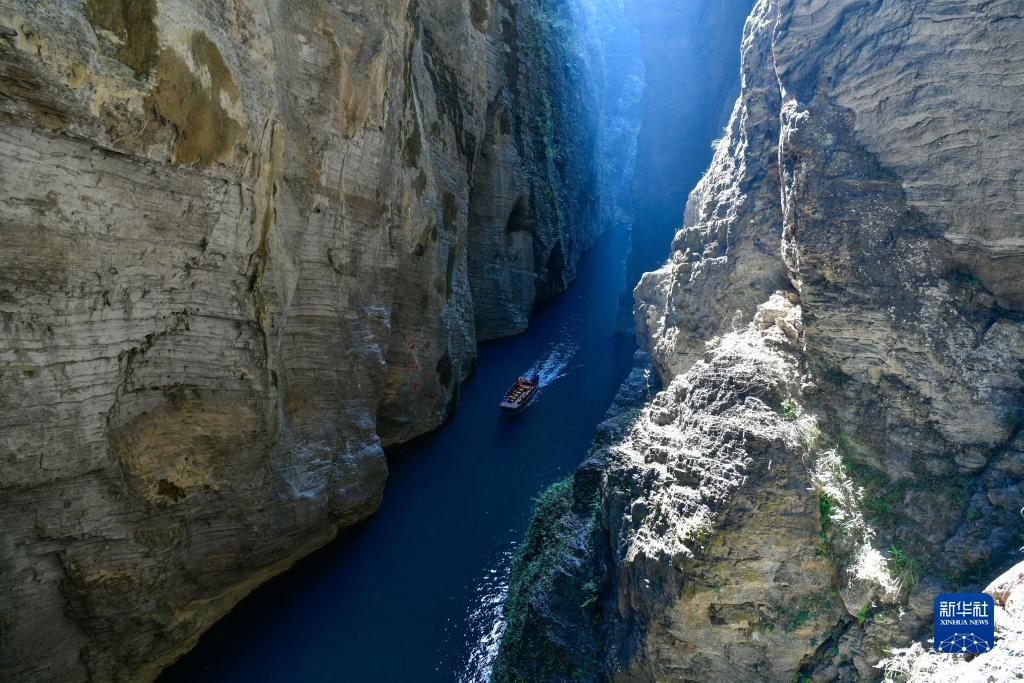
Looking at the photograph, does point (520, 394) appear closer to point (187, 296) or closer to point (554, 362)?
point (554, 362)

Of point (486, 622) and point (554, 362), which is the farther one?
point (554, 362)

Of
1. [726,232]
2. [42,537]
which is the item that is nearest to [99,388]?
[42,537]

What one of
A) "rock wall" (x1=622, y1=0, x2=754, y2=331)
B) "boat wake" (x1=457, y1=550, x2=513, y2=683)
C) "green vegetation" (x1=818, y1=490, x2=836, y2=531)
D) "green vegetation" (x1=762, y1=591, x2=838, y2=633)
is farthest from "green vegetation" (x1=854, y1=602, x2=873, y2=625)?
"rock wall" (x1=622, y1=0, x2=754, y2=331)

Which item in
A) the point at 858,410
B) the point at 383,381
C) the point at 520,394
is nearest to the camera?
the point at 858,410

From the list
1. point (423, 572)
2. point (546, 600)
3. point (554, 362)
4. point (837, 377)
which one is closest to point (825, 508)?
point (837, 377)

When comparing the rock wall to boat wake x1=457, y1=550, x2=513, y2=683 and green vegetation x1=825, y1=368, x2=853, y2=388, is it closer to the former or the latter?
boat wake x1=457, y1=550, x2=513, y2=683

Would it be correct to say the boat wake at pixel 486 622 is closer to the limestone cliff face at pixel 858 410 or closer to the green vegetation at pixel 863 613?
the limestone cliff face at pixel 858 410

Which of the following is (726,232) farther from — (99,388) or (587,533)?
(99,388)
